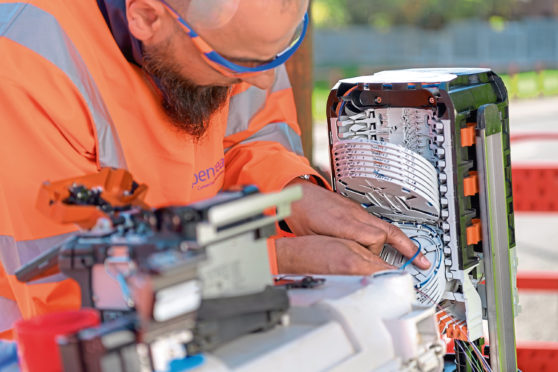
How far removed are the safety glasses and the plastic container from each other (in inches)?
24.2

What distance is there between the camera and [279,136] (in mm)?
2428

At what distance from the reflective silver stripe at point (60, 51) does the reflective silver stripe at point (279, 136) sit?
0.54 meters

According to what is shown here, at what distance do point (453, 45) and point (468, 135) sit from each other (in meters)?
28.2

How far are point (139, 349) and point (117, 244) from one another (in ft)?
0.59

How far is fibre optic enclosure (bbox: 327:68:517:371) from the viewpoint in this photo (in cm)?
199

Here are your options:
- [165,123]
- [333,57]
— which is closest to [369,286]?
[165,123]

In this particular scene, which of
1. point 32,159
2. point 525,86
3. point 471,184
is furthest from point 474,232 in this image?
point 525,86

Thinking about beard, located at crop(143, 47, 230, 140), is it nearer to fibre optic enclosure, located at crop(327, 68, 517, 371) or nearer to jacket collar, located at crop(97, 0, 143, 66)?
jacket collar, located at crop(97, 0, 143, 66)

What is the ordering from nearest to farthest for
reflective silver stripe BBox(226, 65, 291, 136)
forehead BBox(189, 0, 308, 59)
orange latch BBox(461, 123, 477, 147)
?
forehead BBox(189, 0, 308, 59)
orange latch BBox(461, 123, 477, 147)
reflective silver stripe BBox(226, 65, 291, 136)

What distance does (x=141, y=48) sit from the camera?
1885 mm

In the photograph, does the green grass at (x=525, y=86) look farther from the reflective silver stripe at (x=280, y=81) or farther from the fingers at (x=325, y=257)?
the fingers at (x=325, y=257)

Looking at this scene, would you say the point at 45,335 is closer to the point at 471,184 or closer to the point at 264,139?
the point at 471,184

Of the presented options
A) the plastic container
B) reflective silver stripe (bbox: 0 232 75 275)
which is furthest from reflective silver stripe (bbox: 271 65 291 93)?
the plastic container

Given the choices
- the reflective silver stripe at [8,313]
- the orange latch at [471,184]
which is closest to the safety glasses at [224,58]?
the orange latch at [471,184]
